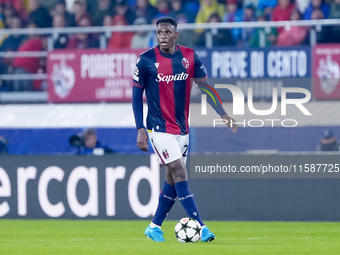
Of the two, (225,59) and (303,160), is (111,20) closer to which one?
(225,59)

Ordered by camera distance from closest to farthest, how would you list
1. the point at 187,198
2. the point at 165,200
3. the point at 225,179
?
the point at 187,198
the point at 165,200
the point at 225,179

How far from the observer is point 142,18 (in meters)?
15.8

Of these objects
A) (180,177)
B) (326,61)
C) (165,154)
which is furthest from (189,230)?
(326,61)

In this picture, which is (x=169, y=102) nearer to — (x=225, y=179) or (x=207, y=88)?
(x=207, y=88)

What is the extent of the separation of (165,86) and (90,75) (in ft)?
20.6

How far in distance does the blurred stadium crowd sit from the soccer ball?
6.65m

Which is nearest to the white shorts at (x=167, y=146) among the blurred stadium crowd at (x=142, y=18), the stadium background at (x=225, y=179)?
the stadium background at (x=225, y=179)

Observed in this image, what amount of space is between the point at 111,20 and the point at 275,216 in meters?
5.99

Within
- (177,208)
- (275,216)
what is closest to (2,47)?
(177,208)

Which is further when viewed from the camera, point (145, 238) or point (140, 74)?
point (145, 238)

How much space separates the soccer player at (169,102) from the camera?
8.02 metres

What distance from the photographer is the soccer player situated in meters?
8.02

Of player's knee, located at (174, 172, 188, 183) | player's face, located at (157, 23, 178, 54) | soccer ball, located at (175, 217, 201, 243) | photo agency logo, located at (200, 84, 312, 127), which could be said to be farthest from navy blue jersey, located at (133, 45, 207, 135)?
photo agency logo, located at (200, 84, 312, 127)

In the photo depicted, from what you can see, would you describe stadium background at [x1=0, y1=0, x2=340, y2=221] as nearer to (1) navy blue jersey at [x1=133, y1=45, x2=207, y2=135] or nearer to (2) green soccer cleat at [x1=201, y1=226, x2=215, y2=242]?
(1) navy blue jersey at [x1=133, y1=45, x2=207, y2=135]
